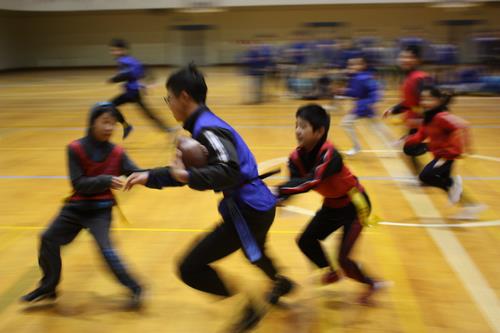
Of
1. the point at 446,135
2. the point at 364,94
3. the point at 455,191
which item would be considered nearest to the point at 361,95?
the point at 364,94

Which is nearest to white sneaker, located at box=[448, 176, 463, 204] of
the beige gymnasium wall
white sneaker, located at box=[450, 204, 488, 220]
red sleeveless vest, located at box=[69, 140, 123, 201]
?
white sneaker, located at box=[450, 204, 488, 220]

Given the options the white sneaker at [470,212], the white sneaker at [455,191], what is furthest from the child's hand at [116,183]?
the white sneaker at [470,212]

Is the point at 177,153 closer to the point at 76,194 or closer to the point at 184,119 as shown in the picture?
the point at 184,119

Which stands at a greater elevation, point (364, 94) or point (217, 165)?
point (217, 165)

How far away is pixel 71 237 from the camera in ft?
11.8

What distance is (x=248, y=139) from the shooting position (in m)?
9.45

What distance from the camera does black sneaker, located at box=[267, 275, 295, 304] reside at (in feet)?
10.9

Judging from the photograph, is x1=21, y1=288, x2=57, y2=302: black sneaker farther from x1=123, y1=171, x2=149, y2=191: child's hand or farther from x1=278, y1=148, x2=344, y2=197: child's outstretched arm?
x1=278, y1=148, x2=344, y2=197: child's outstretched arm

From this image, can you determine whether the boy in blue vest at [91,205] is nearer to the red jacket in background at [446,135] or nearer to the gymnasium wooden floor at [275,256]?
the gymnasium wooden floor at [275,256]

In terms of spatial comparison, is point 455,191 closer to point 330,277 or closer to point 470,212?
point 470,212

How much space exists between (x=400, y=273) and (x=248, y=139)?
18.4 ft

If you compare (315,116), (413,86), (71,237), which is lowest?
(71,237)

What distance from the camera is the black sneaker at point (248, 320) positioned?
3.23 meters

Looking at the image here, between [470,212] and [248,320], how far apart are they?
3173 mm
